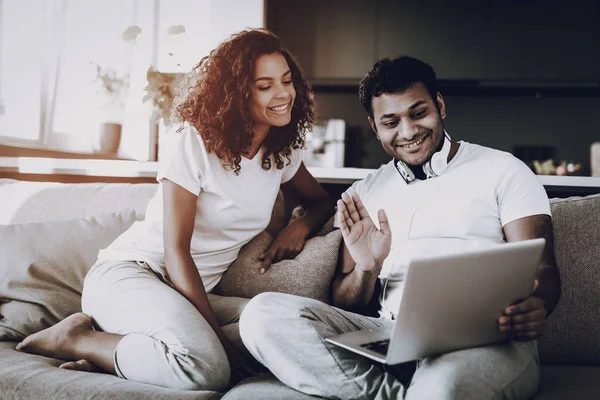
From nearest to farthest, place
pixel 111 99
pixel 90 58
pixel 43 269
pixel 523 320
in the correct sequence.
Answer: pixel 523 320 → pixel 43 269 → pixel 111 99 → pixel 90 58

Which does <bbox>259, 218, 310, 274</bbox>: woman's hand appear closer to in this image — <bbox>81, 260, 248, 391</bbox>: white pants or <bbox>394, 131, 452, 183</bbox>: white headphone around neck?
<bbox>81, 260, 248, 391</bbox>: white pants

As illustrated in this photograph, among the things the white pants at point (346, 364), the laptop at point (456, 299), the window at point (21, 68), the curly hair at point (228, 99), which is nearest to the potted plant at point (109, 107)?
the window at point (21, 68)

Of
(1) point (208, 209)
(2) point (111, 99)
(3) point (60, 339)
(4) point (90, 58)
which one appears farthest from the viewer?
(4) point (90, 58)

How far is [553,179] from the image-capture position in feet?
8.46

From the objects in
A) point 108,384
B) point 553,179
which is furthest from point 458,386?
point 553,179

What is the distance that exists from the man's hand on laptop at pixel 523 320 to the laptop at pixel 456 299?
0.01 m

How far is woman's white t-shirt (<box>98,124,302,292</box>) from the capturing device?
159cm

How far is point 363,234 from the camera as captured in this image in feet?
4.89

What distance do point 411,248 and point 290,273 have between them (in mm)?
351

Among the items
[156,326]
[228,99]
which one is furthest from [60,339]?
[228,99]

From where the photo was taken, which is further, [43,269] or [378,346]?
[43,269]

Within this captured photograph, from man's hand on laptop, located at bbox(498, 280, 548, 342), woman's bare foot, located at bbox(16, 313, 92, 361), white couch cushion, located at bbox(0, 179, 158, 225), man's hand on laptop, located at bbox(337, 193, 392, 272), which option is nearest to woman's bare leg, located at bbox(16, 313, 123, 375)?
woman's bare foot, located at bbox(16, 313, 92, 361)

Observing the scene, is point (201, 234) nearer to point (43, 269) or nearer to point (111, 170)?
point (43, 269)

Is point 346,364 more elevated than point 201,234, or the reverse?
point 201,234
